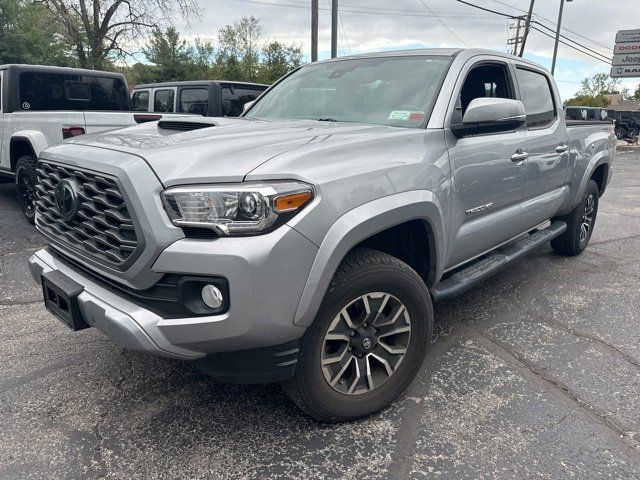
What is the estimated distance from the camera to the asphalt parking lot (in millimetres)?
2191

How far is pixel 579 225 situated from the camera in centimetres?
513

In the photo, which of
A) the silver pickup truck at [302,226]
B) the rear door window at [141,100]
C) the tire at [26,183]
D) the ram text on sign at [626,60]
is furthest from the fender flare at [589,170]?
the ram text on sign at [626,60]

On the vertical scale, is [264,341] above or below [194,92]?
below

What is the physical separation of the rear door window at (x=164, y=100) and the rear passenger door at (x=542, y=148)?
731 centimetres

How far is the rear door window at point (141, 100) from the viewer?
34.5 feet

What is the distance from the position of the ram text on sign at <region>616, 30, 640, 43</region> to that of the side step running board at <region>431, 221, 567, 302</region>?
36095 mm

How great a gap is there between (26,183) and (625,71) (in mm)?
38009

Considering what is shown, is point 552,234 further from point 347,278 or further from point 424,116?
point 347,278

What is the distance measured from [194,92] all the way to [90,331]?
6869mm

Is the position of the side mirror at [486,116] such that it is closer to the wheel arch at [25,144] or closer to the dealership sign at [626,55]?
the wheel arch at [25,144]

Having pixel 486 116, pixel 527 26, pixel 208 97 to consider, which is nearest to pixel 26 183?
pixel 208 97

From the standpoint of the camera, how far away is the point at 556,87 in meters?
4.64

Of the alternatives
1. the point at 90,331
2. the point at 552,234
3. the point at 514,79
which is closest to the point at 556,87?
the point at 514,79

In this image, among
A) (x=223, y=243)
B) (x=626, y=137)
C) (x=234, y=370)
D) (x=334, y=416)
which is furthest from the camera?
(x=626, y=137)
